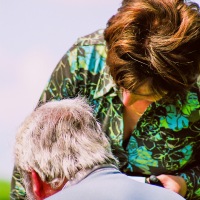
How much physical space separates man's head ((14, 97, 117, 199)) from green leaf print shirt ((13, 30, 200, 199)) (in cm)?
66

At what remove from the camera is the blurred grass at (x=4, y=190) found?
26.5ft

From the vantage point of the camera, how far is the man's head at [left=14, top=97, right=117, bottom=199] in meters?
3.54

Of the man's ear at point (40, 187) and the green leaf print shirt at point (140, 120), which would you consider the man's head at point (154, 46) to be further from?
the man's ear at point (40, 187)

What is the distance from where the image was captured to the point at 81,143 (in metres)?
3.57

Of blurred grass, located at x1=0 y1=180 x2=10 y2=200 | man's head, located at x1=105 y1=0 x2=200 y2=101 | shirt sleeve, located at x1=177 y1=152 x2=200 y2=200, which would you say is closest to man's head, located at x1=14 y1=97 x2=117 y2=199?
man's head, located at x1=105 y1=0 x2=200 y2=101

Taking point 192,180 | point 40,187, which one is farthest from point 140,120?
point 40,187

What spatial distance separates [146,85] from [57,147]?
2.67 feet

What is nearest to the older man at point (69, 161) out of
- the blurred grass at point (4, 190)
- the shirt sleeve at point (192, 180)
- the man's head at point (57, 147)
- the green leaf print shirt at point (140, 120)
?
the man's head at point (57, 147)

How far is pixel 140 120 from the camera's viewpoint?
4.45m

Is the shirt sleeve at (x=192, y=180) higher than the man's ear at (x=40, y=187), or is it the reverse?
the man's ear at (x=40, y=187)

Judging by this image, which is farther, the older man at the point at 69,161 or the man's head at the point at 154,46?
the man's head at the point at 154,46

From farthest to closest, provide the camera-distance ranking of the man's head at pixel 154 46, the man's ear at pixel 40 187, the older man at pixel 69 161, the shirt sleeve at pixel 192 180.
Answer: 1. the shirt sleeve at pixel 192 180
2. the man's head at pixel 154 46
3. the man's ear at pixel 40 187
4. the older man at pixel 69 161

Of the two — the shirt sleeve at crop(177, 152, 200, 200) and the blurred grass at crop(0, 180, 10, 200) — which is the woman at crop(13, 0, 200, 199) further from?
the blurred grass at crop(0, 180, 10, 200)

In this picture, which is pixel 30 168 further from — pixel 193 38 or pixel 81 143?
pixel 193 38
